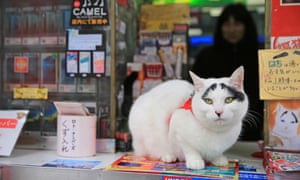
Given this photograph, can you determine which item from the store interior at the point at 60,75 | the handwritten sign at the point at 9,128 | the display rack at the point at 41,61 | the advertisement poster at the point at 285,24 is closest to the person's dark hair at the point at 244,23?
the store interior at the point at 60,75

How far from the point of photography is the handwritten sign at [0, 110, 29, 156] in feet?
4.25

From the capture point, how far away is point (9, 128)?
1336mm

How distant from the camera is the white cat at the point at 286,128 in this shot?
47.6 inches

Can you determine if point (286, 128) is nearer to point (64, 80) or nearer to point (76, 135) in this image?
point (76, 135)

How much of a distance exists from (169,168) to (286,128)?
45cm

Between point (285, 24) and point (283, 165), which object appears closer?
point (283, 165)

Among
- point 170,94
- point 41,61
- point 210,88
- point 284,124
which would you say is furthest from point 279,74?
point 41,61

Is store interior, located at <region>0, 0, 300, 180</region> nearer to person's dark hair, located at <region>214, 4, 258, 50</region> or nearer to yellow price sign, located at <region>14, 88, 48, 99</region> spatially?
yellow price sign, located at <region>14, 88, 48, 99</region>

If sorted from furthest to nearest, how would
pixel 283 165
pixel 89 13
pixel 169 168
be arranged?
pixel 89 13 < pixel 169 168 < pixel 283 165

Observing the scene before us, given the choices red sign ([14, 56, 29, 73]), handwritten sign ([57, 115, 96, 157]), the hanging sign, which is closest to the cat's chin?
handwritten sign ([57, 115, 96, 157])

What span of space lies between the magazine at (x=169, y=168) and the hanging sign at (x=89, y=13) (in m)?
0.58

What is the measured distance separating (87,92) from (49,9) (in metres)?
0.42

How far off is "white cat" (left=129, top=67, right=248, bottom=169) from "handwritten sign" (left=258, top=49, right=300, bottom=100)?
0.46 feet

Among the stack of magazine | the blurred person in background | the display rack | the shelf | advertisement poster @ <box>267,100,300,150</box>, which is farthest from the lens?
the blurred person in background
